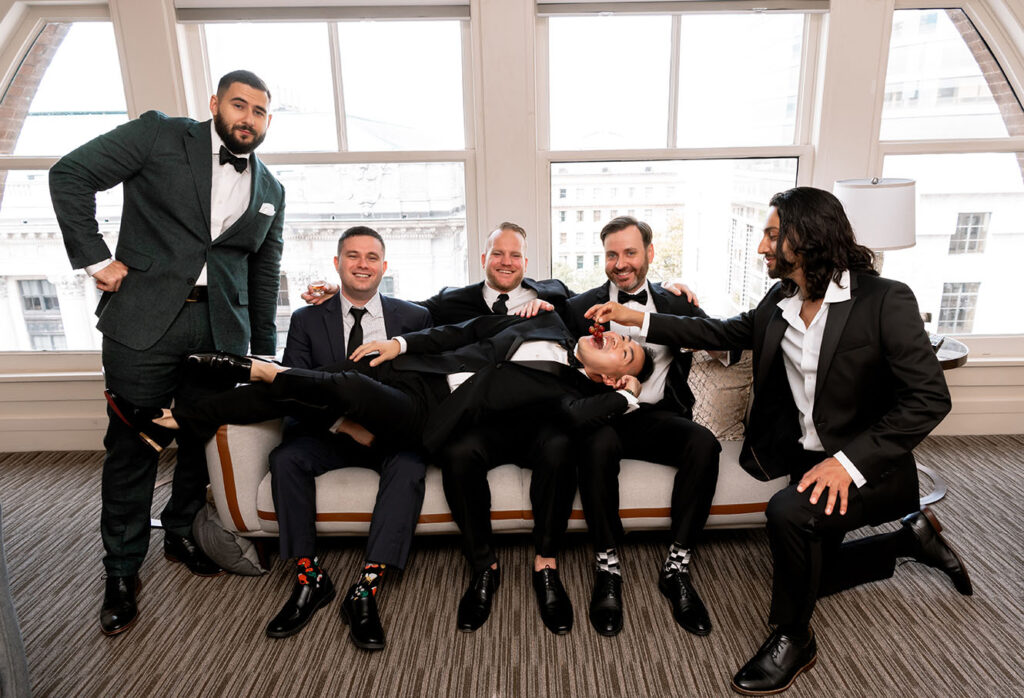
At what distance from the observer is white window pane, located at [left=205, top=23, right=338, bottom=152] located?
350 centimetres

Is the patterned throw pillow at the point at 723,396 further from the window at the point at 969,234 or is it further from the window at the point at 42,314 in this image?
the window at the point at 42,314

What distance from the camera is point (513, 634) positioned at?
2.17m

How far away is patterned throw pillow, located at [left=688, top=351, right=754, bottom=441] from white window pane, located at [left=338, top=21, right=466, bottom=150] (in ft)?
6.08

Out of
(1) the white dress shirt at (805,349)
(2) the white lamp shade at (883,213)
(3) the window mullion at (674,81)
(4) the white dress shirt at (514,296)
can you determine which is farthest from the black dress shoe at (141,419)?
(2) the white lamp shade at (883,213)

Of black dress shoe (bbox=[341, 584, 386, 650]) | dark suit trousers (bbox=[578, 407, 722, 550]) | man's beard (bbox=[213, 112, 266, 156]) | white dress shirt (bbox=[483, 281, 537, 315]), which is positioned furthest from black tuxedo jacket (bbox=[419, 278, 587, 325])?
black dress shoe (bbox=[341, 584, 386, 650])

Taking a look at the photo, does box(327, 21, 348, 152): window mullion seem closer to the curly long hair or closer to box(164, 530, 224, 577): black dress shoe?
box(164, 530, 224, 577): black dress shoe

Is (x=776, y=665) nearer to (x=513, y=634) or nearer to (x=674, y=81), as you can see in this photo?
(x=513, y=634)

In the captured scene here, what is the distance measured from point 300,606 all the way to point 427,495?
55 centimetres

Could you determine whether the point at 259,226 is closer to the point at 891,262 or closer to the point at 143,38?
the point at 143,38

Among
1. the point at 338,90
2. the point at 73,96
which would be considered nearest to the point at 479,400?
the point at 338,90

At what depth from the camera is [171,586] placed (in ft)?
8.12

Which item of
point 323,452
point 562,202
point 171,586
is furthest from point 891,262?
point 171,586

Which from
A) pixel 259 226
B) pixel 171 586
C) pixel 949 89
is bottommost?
pixel 171 586

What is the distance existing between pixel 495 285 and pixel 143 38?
219cm
